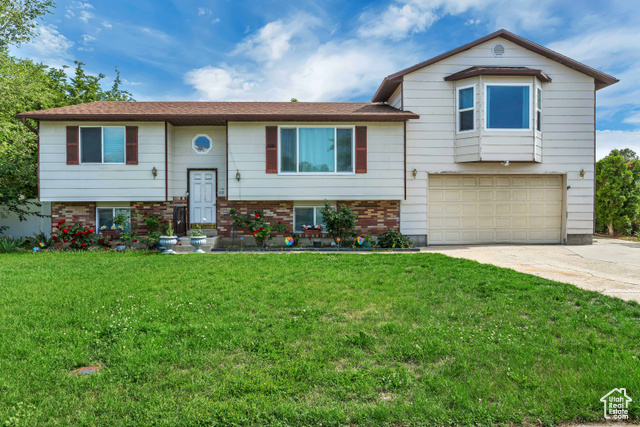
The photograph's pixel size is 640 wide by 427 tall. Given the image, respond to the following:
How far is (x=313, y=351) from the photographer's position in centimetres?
300

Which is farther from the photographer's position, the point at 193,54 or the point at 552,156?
the point at 193,54

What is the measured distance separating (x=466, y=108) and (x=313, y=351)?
32.8ft

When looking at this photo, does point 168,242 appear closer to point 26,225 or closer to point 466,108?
point 26,225

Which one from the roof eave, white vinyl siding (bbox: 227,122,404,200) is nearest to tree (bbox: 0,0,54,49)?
the roof eave

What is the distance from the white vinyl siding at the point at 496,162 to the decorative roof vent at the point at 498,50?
120 mm

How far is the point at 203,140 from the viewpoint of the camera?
1102cm

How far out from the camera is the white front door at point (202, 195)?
1104 cm

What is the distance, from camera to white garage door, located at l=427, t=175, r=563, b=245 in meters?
11.1

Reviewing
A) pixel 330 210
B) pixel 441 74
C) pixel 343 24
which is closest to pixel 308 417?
pixel 330 210

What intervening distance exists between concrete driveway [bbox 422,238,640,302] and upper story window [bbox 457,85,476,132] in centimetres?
393

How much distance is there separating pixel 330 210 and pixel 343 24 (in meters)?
8.03

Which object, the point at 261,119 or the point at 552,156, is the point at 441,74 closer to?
the point at 552,156

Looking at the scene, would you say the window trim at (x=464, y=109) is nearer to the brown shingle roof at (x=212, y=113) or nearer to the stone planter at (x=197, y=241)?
the brown shingle roof at (x=212, y=113)
